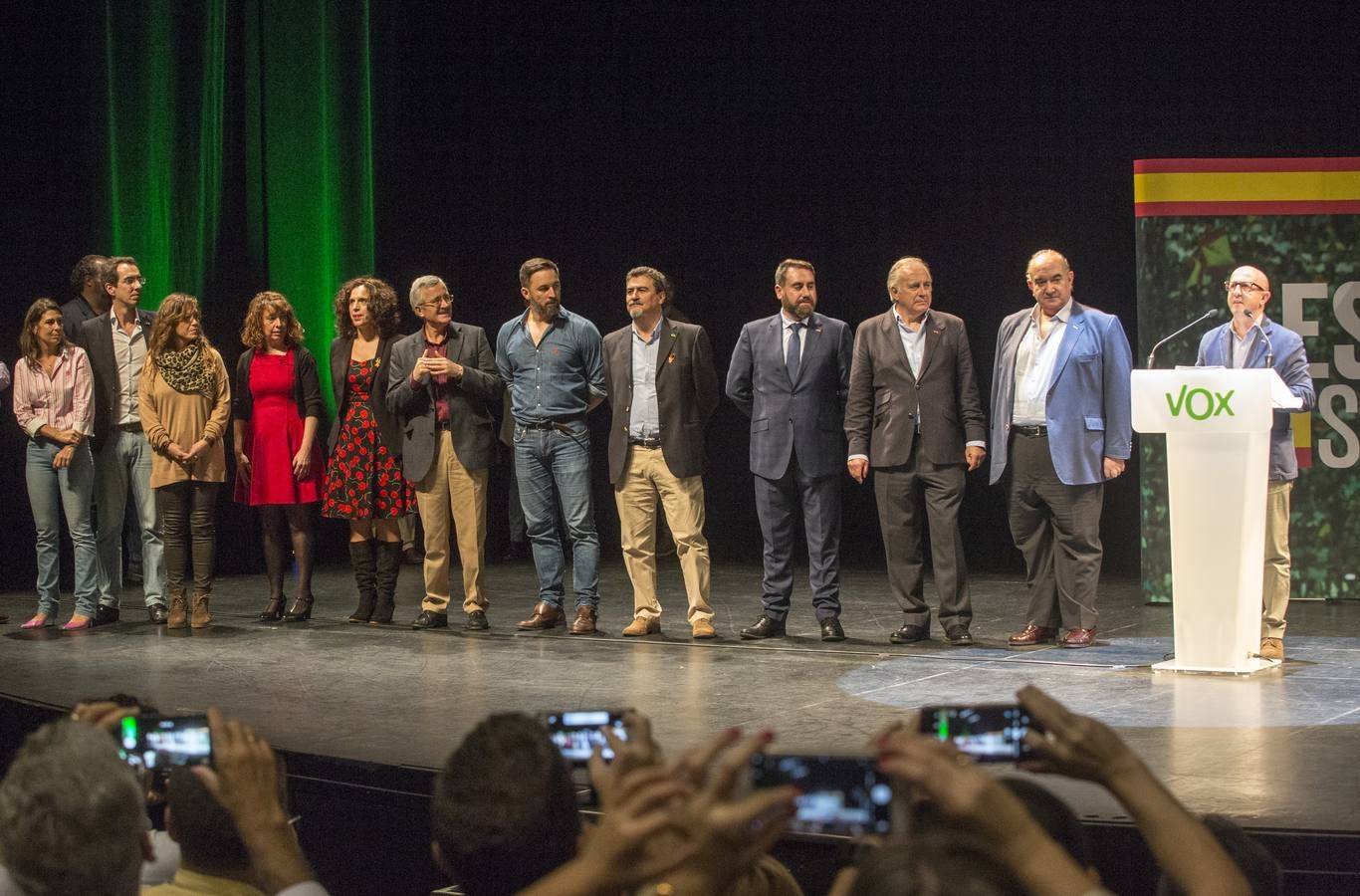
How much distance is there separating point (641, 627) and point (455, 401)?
46.3 inches

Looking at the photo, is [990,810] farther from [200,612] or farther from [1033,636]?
[200,612]

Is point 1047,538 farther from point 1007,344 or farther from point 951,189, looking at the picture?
point 951,189

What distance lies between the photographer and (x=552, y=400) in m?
6.43

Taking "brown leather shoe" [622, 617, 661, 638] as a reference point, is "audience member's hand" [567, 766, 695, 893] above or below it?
above

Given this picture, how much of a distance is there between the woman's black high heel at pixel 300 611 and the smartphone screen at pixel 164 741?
5.08 meters

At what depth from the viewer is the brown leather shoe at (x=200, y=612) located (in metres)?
6.61

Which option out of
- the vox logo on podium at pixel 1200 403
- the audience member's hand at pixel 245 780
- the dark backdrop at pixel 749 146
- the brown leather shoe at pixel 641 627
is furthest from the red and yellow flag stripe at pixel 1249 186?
the audience member's hand at pixel 245 780

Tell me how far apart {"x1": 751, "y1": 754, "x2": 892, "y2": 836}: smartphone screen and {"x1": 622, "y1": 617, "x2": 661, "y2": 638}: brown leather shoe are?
15.4 ft

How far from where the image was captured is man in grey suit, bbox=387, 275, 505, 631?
21.4 feet

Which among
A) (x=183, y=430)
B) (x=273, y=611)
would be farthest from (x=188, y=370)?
(x=273, y=611)

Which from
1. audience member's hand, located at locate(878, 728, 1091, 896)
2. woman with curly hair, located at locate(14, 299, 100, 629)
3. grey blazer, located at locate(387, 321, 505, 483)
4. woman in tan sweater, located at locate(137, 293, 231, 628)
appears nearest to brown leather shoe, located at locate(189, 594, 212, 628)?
woman in tan sweater, located at locate(137, 293, 231, 628)

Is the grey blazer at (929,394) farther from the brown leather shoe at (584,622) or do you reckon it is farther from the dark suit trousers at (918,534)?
the brown leather shoe at (584,622)

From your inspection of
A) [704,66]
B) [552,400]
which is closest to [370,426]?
[552,400]

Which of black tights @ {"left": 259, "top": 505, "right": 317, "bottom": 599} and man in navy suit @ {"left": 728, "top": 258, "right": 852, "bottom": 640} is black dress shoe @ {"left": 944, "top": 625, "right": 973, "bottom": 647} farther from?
black tights @ {"left": 259, "top": 505, "right": 317, "bottom": 599}
